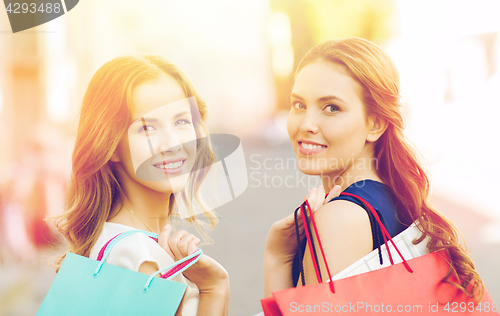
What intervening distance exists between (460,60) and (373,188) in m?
0.47

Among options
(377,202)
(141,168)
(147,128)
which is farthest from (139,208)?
(377,202)

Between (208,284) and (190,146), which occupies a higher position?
(190,146)

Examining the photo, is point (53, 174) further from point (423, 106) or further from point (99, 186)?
point (423, 106)

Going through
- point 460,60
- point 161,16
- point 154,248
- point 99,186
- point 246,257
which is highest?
point 161,16

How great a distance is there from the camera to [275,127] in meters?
1.06

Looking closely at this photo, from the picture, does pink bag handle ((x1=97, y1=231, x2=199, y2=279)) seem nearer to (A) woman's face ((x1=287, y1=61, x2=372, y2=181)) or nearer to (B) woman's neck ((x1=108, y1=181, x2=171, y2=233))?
(B) woman's neck ((x1=108, y1=181, x2=171, y2=233))

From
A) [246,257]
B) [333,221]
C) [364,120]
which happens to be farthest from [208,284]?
[364,120]

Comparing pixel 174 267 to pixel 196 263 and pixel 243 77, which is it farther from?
pixel 243 77

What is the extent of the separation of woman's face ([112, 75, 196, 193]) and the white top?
143mm

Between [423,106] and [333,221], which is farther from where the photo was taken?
[423,106]

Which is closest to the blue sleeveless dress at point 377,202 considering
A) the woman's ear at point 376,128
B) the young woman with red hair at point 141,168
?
the woman's ear at point 376,128

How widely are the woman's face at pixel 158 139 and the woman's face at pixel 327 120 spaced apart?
0.96 feet

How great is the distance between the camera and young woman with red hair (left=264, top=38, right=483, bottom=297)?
2.97 feet

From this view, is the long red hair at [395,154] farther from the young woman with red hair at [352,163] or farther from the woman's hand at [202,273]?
the woman's hand at [202,273]
